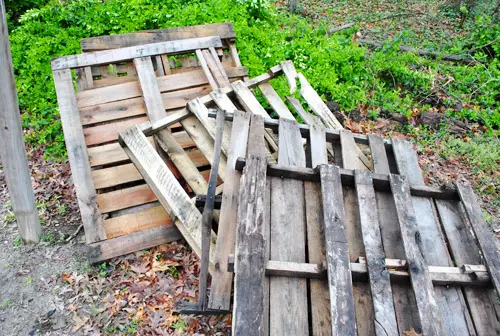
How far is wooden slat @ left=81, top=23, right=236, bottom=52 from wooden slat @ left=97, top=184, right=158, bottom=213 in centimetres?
189

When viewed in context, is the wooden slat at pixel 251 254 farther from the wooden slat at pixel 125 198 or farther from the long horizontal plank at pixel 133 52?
the long horizontal plank at pixel 133 52

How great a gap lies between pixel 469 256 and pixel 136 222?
106 inches

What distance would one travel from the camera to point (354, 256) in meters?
2.49

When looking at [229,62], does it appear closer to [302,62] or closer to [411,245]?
[302,62]

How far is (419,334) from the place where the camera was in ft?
6.95

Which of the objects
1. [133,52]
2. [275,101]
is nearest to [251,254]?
[275,101]

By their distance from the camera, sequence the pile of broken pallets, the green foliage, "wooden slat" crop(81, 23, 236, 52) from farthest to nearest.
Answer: the green foliage
"wooden slat" crop(81, 23, 236, 52)
the pile of broken pallets

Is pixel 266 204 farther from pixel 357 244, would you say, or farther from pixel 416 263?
pixel 416 263

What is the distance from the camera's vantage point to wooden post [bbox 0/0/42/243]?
2.98 metres

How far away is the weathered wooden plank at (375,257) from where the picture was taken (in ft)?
7.01

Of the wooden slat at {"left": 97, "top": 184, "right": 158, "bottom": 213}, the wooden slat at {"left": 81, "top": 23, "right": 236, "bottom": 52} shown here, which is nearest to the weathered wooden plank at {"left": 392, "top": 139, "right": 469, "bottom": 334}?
the wooden slat at {"left": 97, "top": 184, "right": 158, "bottom": 213}

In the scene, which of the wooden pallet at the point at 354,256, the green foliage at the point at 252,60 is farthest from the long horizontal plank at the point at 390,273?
the green foliage at the point at 252,60

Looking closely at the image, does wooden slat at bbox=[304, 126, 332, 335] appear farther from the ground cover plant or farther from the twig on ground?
the twig on ground

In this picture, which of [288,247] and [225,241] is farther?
[225,241]
